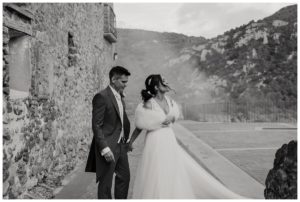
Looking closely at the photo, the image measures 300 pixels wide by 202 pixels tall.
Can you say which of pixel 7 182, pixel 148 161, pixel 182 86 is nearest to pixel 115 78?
pixel 148 161

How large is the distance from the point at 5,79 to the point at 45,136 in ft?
6.47

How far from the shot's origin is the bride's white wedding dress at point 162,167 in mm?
4434

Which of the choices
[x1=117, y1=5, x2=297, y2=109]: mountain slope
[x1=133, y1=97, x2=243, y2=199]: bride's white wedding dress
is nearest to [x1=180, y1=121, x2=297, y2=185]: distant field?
[x1=133, y1=97, x2=243, y2=199]: bride's white wedding dress

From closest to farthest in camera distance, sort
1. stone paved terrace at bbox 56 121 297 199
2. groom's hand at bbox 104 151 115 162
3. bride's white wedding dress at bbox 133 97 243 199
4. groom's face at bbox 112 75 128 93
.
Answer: groom's hand at bbox 104 151 115 162
bride's white wedding dress at bbox 133 97 243 199
groom's face at bbox 112 75 128 93
stone paved terrace at bbox 56 121 297 199

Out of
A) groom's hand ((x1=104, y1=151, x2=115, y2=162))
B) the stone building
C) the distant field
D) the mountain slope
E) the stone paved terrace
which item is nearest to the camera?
groom's hand ((x1=104, y1=151, x2=115, y2=162))

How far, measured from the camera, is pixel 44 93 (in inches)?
256

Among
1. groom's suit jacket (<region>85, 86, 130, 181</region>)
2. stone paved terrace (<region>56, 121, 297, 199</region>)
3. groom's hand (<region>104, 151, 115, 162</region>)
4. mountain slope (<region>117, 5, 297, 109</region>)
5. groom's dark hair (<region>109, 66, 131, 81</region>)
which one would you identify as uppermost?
mountain slope (<region>117, 5, 297, 109</region>)

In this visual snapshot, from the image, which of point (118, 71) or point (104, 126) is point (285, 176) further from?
point (118, 71)

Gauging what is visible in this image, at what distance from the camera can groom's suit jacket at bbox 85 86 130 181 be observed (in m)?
4.36

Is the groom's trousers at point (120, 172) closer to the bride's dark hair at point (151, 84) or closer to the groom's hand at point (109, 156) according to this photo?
the groom's hand at point (109, 156)

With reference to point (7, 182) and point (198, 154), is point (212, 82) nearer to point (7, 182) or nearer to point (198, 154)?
point (198, 154)

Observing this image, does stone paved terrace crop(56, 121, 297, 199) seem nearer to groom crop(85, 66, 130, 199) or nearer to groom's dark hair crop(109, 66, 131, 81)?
groom crop(85, 66, 130, 199)

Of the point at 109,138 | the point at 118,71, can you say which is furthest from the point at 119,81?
the point at 109,138

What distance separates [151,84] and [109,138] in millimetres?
753
